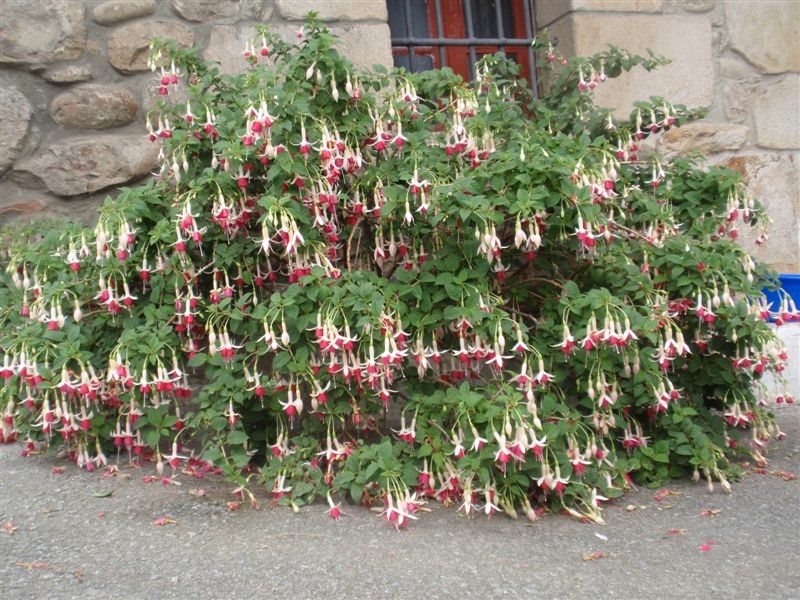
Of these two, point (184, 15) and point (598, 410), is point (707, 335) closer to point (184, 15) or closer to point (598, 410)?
point (598, 410)

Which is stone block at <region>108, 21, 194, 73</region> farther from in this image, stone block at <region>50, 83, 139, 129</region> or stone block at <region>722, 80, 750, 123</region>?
stone block at <region>722, 80, 750, 123</region>

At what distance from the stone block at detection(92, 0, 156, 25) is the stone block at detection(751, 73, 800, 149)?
3046 mm

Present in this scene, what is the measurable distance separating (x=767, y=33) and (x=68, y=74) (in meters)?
3.44

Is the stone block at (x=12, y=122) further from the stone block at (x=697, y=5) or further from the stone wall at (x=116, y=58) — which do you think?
the stone block at (x=697, y=5)

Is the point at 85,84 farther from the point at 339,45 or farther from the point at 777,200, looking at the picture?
the point at 777,200

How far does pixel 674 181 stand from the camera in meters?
3.42

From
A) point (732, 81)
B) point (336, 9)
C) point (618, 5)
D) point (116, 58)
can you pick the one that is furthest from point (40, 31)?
point (732, 81)

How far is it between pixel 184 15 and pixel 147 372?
1.69 m

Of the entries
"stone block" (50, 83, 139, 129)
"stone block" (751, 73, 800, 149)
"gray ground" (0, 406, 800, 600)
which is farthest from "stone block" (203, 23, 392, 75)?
"stone block" (751, 73, 800, 149)

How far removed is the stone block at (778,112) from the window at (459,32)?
1.21 m

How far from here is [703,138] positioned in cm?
428

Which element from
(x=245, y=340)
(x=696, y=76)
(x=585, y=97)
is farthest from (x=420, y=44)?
(x=245, y=340)

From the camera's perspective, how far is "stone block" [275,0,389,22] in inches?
142

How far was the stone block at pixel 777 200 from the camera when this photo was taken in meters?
4.33
